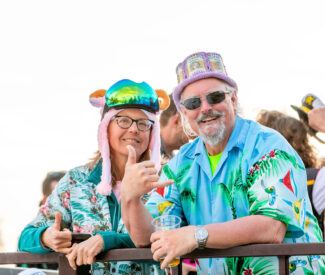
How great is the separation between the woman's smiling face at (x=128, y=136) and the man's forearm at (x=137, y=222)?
2.99 feet

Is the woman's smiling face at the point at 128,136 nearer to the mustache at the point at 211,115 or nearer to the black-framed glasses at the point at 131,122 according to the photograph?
the black-framed glasses at the point at 131,122

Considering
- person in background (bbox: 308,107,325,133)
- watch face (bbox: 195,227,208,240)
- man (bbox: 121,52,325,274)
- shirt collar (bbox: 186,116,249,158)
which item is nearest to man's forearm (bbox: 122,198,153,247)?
man (bbox: 121,52,325,274)

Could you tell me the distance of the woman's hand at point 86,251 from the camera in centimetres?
262

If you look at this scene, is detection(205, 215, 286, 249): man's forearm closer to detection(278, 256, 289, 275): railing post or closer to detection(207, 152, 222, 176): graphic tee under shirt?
detection(278, 256, 289, 275): railing post

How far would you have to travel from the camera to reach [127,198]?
2607 mm

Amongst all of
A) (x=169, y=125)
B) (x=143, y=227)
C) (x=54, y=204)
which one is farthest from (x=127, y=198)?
(x=169, y=125)

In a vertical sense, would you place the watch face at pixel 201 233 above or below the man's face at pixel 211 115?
below

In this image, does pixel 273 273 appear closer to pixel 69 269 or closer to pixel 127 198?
pixel 127 198

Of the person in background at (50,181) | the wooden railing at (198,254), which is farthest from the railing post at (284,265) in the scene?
the person in background at (50,181)

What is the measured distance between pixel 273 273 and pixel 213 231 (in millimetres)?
503

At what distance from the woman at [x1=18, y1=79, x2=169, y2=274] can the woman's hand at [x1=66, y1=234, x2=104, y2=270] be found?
0.29 metres

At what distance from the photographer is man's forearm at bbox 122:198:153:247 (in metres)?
2.63

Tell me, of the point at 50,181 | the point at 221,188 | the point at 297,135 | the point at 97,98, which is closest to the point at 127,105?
the point at 97,98

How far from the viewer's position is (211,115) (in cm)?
292
